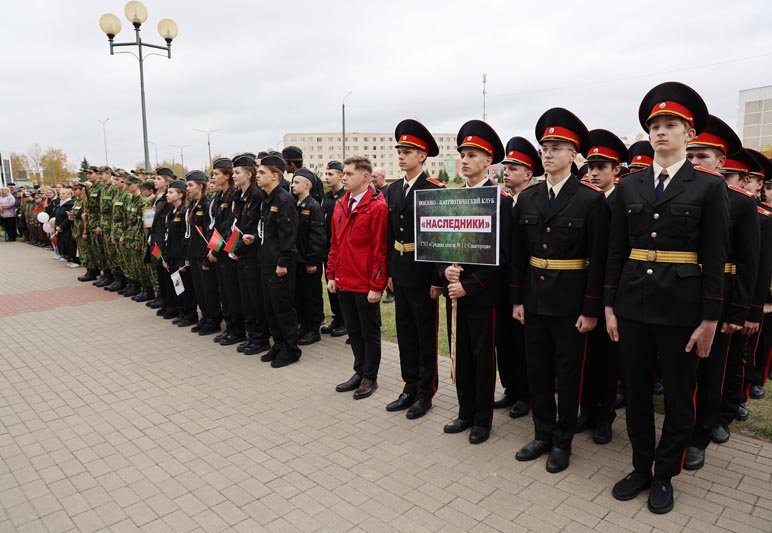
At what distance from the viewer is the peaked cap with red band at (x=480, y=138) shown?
420 centimetres

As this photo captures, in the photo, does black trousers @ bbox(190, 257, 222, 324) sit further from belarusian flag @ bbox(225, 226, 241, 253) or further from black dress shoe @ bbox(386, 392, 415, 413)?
black dress shoe @ bbox(386, 392, 415, 413)

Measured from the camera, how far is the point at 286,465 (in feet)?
12.6

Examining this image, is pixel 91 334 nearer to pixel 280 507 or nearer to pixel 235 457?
pixel 235 457

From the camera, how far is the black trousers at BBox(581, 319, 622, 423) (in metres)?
4.15

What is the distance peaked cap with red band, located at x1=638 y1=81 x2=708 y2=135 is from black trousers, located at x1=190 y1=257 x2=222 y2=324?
5850 mm

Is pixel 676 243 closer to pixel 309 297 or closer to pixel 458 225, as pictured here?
pixel 458 225

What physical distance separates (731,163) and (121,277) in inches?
421

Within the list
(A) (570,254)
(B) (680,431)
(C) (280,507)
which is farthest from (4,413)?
(B) (680,431)

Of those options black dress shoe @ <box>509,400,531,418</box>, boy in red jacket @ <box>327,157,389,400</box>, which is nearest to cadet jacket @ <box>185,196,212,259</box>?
boy in red jacket @ <box>327,157,389,400</box>

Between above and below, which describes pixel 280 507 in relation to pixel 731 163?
below

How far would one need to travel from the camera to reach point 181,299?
8164mm

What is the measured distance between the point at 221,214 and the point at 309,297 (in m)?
1.57

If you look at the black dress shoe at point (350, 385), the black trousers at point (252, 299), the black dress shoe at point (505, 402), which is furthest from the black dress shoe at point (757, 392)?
the black trousers at point (252, 299)

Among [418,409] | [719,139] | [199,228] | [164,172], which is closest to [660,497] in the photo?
[418,409]
